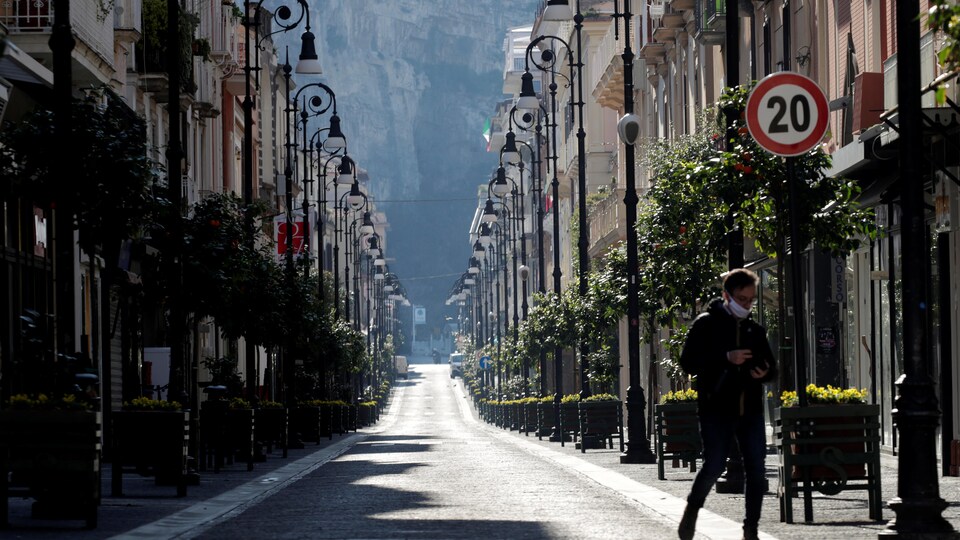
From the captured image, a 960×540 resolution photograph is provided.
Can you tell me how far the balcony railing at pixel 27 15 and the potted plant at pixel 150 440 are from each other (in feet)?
38.0

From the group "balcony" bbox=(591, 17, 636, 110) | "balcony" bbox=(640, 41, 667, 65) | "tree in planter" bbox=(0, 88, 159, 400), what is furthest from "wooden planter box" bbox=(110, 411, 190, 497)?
"balcony" bbox=(591, 17, 636, 110)

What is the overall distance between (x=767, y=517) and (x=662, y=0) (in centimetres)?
4045

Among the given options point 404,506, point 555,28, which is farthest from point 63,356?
point 555,28

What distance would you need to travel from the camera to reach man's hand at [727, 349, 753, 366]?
41.3 feet

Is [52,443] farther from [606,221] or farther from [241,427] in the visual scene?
[606,221]

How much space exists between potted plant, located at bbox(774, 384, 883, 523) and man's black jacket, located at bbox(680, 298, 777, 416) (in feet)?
8.48

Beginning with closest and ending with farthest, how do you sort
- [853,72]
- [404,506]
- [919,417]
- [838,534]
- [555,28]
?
[919,417]
[838,534]
[404,506]
[853,72]
[555,28]

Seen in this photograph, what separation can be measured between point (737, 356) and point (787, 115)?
149 inches

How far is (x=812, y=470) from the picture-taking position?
1549 cm

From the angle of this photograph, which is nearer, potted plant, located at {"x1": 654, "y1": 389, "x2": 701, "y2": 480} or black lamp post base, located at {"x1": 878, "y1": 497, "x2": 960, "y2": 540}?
black lamp post base, located at {"x1": 878, "y1": 497, "x2": 960, "y2": 540}

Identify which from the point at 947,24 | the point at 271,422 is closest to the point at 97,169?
the point at 947,24

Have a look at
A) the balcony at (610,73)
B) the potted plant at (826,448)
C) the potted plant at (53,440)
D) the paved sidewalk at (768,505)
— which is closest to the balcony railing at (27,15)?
the paved sidewalk at (768,505)

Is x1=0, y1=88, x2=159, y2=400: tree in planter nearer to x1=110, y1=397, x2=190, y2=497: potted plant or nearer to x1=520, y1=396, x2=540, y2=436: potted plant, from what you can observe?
x1=110, y1=397, x2=190, y2=497: potted plant

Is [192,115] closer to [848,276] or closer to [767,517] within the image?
[848,276]
